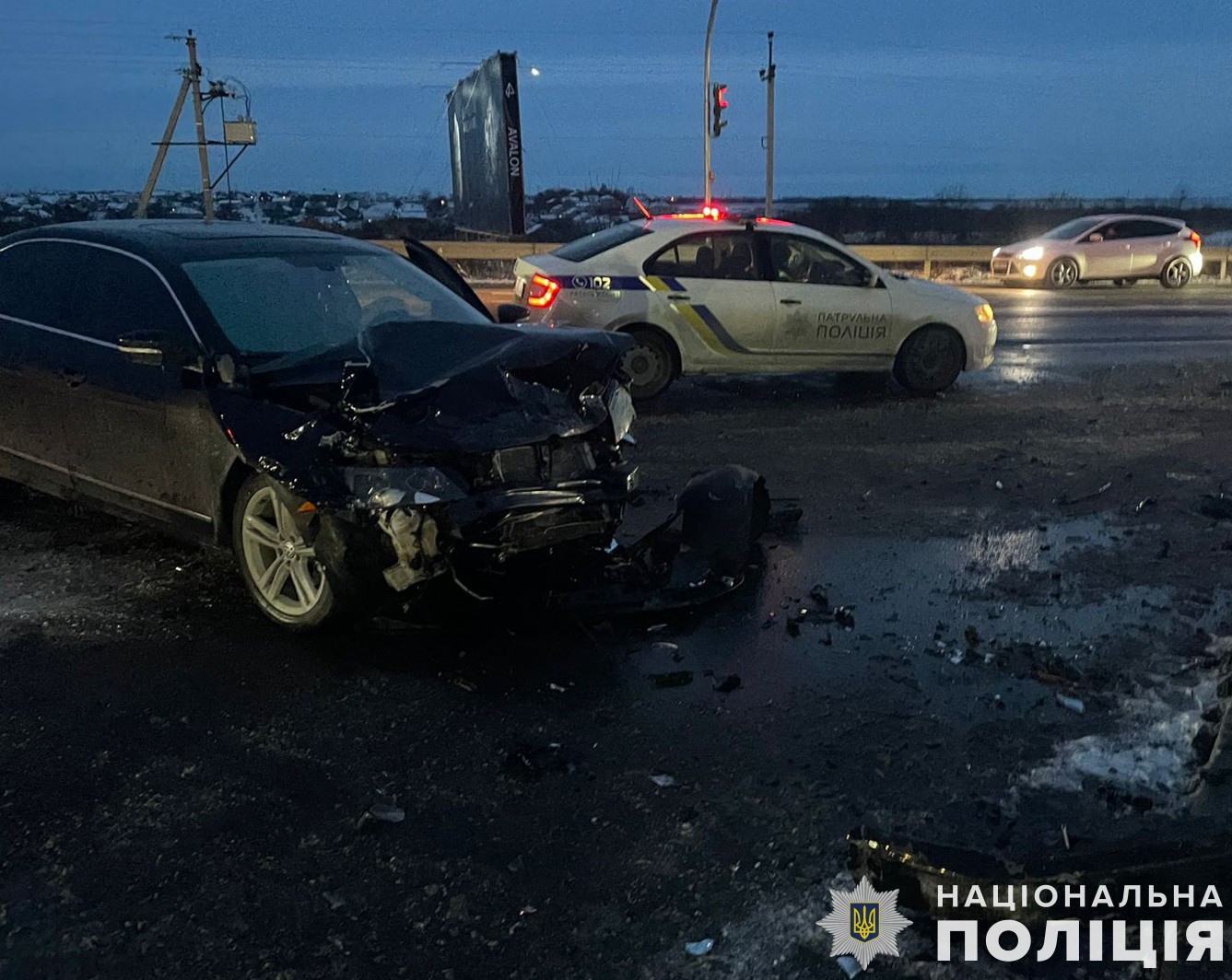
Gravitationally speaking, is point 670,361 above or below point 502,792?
above

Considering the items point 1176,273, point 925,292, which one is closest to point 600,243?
point 925,292

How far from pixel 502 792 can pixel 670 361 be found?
22.2 feet

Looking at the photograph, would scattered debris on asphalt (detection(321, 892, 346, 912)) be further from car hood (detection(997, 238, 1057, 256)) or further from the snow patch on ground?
car hood (detection(997, 238, 1057, 256))

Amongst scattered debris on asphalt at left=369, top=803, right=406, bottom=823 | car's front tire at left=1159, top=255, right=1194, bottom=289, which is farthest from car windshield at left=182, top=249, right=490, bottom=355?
car's front tire at left=1159, top=255, right=1194, bottom=289

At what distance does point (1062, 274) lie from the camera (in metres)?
23.9

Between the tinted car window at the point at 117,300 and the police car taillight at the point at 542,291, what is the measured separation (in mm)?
4418

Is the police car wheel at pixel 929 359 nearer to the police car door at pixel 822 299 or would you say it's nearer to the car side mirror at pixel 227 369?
the police car door at pixel 822 299

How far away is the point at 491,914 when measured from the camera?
115 inches

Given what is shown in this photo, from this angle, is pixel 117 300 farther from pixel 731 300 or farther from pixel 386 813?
pixel 731 300

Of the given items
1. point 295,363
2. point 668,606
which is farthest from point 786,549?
point 295,363

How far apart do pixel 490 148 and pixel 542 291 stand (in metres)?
18.4

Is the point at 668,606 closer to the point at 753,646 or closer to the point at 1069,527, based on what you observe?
the point at 753,646

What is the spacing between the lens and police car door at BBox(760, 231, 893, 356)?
9.96 meters

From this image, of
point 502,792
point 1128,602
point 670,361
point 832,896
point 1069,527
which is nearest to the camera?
point 832,896
